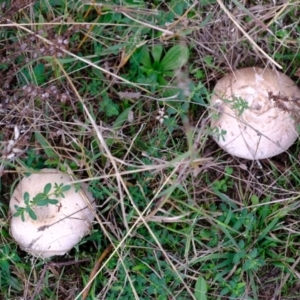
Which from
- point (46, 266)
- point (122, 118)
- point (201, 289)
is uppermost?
point (122, 118)

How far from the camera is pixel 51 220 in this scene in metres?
2.17

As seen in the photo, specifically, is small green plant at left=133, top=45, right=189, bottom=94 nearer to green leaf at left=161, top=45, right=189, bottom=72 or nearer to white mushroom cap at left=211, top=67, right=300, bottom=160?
green leaf at left=161, top=45, right=189, bottom=72

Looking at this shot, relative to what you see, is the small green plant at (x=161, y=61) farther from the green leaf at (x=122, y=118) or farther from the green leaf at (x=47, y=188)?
the green leaf at (x=47, y=188)

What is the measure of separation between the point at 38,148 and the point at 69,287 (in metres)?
0.56

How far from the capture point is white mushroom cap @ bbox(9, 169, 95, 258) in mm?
2166

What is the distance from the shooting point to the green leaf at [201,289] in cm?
228

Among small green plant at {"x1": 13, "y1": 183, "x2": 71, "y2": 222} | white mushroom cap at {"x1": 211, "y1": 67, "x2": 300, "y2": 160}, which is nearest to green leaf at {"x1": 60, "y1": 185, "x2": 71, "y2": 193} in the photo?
small green plant at {"x1": 13, "y1": 183, "x2": 71, "y2": 222}

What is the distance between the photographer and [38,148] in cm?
229

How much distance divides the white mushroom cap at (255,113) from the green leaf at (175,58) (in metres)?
0.19

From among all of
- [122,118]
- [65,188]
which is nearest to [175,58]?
[122,118]

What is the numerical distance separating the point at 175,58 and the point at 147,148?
1.20ft

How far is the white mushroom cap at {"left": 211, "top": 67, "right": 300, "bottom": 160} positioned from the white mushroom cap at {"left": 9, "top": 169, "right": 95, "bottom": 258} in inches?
22.2

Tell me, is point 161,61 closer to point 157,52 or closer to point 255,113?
point 157,52

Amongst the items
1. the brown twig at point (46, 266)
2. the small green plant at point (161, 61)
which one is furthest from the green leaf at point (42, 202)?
the small green plant at point (161, 61)
